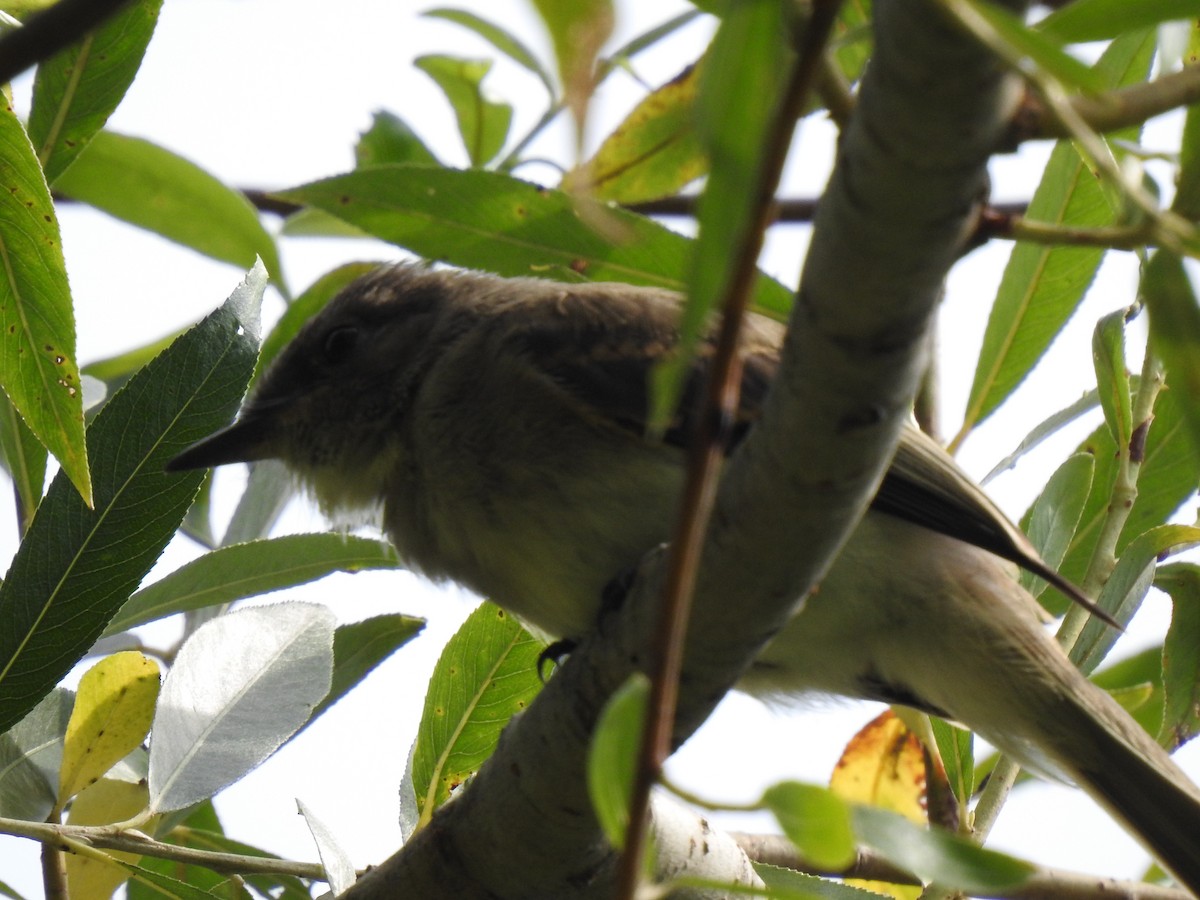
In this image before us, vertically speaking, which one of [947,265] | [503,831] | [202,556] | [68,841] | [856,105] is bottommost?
[68,841]

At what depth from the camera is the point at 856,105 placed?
4.08ft

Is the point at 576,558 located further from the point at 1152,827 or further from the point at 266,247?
the point at 266,247

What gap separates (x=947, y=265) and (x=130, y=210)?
11.6ft

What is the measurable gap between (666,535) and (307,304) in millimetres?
2092

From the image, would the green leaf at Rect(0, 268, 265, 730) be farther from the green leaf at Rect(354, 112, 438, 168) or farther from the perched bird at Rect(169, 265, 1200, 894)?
the green leaf at Rect(354, 112, 438, 168)

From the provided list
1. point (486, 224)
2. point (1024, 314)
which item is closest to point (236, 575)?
point (486, 224)

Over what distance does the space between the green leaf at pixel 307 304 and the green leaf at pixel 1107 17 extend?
351 cm

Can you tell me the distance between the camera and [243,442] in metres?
4.07

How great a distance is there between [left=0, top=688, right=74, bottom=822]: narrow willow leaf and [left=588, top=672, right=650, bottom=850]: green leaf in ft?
7.44

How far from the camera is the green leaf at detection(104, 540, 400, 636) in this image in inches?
134

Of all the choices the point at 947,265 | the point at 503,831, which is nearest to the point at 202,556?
the point at 503,831

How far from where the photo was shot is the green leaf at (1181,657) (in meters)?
3.41

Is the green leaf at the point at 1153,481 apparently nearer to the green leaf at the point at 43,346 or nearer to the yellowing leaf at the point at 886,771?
the yellowing leaf at the point at 886,771

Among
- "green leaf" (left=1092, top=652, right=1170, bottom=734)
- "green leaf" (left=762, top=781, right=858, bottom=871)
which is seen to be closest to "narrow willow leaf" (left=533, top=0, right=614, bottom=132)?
"green leaf" (left=762, top=781, right=858, bottom=871)
